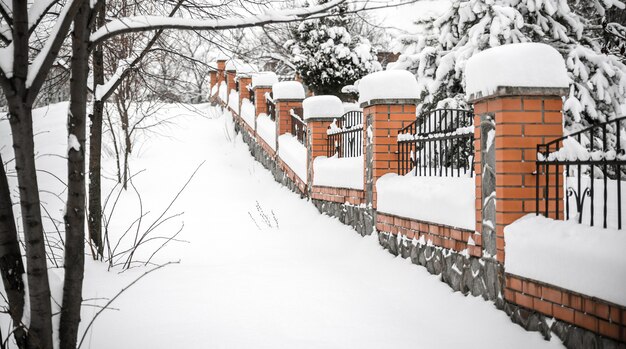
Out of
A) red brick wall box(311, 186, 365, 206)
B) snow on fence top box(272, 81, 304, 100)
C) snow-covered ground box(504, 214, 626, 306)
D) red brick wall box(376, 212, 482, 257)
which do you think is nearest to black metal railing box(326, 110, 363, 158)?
red brick wall box(311, 186, 365, 206)

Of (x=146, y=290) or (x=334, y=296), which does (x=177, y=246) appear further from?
(x=334, y=296)

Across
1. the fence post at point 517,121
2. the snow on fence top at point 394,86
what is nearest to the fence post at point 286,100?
the snow on fence top at point 394,86

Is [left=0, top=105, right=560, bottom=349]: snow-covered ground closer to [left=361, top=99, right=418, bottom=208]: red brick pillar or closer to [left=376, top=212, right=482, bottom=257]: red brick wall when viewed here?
[left=376, top=212, right=482, bottom=257]: red brick wall

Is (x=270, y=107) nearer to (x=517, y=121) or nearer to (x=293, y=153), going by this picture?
(x=293, y=153)

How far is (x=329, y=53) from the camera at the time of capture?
17.5m

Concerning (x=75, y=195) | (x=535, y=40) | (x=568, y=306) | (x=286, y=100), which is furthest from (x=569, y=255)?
(x=286, y=100)

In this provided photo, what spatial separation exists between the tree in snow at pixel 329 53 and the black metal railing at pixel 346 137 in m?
8.34

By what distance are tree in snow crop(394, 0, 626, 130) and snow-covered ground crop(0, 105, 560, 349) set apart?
376cm

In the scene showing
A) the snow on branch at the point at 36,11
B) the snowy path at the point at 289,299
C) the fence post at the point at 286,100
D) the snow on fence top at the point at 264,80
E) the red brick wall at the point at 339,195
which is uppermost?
the snow on fence top at the point at 264,80

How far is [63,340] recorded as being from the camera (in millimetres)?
3125

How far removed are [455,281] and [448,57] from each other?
5.90 meters

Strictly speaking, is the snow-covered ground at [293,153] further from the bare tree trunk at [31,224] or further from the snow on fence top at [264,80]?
the bare tree trunk at [31,224]

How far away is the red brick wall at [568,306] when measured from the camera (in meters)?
2.97

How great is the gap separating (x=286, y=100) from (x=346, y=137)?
3.17 m
